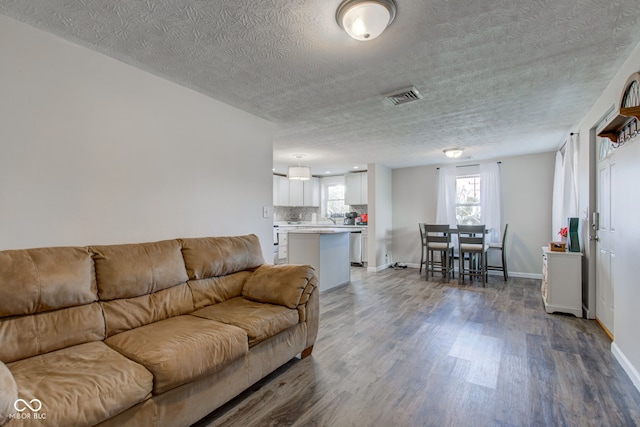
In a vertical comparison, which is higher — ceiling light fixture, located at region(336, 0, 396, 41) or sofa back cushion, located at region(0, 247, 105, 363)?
ceiling light fixture, located at region(336, 0, 396, 41)

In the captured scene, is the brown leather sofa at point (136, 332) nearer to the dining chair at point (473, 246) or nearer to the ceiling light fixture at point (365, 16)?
the ceiling light fixture at point (365, 16)

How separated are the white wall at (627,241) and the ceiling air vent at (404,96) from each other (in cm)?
140

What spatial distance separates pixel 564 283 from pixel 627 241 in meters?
1.56

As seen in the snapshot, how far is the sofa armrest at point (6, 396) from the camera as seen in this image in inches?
38.8

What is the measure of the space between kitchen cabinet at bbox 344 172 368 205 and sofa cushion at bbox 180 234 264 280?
473 centimetres

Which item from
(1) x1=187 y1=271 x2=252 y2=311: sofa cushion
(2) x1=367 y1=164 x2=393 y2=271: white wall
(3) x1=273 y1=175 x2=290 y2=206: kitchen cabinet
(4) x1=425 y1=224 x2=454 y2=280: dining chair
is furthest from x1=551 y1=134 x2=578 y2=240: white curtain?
(3) x1=273 y1=175 x2=290 y2=206: kitchen cabinet

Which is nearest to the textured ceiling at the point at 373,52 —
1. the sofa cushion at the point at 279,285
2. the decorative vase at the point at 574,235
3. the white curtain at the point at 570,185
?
the white curtain at the point at 570,185

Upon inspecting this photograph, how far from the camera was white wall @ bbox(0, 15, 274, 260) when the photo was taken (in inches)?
69.2

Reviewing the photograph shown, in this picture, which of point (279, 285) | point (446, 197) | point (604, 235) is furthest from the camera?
point (446, 197)

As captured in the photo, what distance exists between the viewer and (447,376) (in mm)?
2172

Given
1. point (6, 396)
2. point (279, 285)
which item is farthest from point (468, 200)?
point (6, 396)

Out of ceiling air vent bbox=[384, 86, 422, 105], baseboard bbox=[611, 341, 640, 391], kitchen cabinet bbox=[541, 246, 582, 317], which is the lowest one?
baseboard bbox=[611, 341, 640, 391]

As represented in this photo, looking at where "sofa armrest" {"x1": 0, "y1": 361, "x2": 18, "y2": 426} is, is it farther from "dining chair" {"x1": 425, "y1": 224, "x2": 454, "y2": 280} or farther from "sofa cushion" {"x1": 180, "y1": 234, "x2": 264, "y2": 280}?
"dining chair" {"x1": 425, "y1": 224, "x2": 454, "y2": 280}

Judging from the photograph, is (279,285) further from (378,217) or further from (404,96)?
(378,217)
